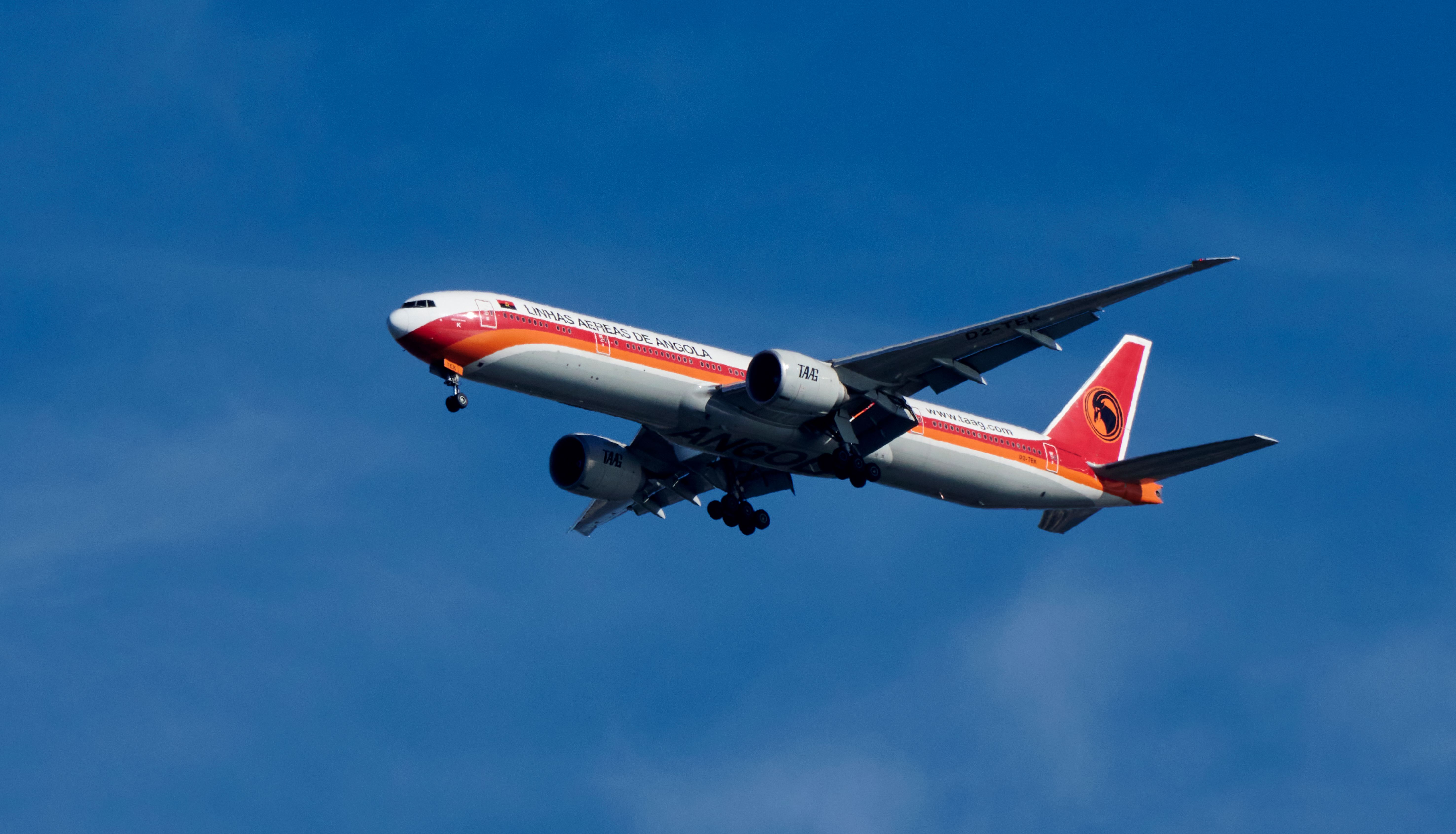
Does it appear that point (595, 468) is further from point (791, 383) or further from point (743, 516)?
point (791, 383)

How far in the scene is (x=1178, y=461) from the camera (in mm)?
51719

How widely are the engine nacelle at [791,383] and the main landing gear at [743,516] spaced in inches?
285

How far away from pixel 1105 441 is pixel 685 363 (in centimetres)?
1829

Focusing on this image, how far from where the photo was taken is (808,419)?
1876 inches

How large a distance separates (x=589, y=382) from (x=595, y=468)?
9648 millimetres

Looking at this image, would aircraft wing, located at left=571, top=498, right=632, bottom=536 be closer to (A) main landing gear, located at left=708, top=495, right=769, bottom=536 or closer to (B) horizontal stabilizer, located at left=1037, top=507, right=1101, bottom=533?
(A) main landing gear, located at left=708, top=495, right=769, bottom=536

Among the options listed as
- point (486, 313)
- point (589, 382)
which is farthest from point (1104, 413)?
point (486, 313)

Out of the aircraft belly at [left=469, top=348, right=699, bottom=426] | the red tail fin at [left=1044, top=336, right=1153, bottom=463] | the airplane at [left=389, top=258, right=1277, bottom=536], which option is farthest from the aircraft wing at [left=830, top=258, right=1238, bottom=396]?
the red tail fin at [left=1044, top=336, right=1153, bottom=463]

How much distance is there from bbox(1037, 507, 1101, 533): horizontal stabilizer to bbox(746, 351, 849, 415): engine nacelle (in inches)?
484

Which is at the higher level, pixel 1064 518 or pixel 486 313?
pixel 486 313

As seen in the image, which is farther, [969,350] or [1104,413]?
[1104,413]

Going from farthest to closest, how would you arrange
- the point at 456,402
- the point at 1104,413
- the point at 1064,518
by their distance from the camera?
the point at 1104,413 → the point at 1064,518 → the point at 456,402

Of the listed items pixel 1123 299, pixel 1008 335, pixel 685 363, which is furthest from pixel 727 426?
pixel 1123 299

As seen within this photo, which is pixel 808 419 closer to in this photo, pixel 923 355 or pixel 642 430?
pixel 923 355
